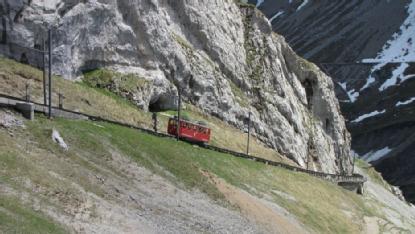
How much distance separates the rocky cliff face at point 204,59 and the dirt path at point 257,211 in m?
22.6

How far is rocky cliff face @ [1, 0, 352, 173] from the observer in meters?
60.1

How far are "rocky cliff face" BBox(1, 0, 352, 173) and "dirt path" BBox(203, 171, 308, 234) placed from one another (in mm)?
22633

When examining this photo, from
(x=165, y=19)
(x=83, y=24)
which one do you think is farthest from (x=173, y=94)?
(x=83, y=24)

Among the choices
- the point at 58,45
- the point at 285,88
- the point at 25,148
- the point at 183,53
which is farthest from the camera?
the point at 285,88

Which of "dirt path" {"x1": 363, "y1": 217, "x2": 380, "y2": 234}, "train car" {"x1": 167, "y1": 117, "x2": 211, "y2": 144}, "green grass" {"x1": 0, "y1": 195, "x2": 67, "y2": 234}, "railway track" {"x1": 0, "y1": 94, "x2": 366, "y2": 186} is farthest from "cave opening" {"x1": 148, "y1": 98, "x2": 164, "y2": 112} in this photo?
"green grass" {"x1": 0, "y1": 195, "x2": 67, "y2": 234}

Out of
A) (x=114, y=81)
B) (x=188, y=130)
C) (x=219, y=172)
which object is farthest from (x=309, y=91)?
(x=219, y=172)

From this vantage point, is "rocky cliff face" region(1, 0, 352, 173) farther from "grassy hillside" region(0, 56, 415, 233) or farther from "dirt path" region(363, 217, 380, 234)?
"dirt path" region(363, 217, 380, 234)

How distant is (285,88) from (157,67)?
33696 mm

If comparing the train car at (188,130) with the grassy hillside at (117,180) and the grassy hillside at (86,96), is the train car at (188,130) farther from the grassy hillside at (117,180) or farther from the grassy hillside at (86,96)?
the grassy hillside at (86,96)

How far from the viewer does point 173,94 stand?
7269 centimetres

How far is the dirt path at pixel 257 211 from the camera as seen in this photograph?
4328 centimetres

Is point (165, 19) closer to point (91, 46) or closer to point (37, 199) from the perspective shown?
point (91, 46)

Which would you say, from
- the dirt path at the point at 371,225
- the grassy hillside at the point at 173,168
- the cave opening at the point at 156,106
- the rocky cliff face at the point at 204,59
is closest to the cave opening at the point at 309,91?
the rocky cliff face at the point at 204,59

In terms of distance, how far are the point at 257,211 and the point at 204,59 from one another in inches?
1634
